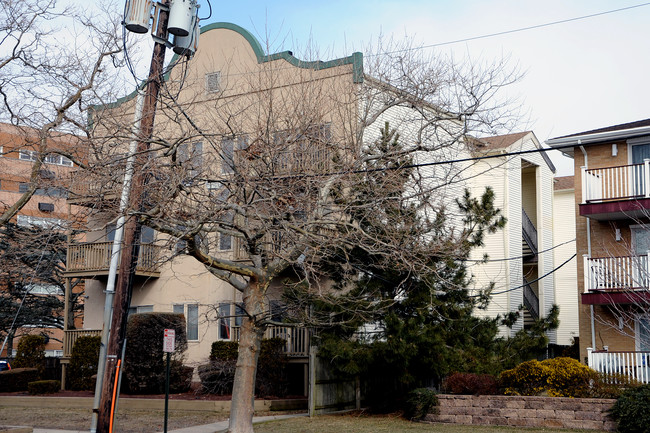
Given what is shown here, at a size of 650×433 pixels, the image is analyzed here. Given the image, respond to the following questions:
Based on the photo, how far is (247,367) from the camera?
15.7 metres

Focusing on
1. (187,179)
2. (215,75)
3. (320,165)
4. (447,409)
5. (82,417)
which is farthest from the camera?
(215,75)

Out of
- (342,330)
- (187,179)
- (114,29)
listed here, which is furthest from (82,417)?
(114,29)

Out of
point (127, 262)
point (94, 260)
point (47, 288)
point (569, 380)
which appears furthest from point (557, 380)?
point (47, 288)

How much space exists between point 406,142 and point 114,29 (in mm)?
8108

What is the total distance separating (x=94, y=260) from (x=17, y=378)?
521 cm

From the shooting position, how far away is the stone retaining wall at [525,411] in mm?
16719

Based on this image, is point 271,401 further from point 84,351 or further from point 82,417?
point 84,351

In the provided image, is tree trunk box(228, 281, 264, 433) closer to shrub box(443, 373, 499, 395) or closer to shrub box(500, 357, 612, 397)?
shrub box(443, 373, 499, 395)

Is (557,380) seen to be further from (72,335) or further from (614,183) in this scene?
(72,335)

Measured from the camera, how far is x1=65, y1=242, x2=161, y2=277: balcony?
2616cm

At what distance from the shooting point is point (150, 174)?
1546 centimetres

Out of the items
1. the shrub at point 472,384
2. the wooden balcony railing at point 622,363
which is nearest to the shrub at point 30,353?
the shrub at point 472,384

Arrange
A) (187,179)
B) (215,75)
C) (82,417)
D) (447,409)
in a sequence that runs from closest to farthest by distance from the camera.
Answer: (187,179)
(447,409)
(82,417)
(215,75)

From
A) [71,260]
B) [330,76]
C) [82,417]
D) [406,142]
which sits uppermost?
[330,76]
